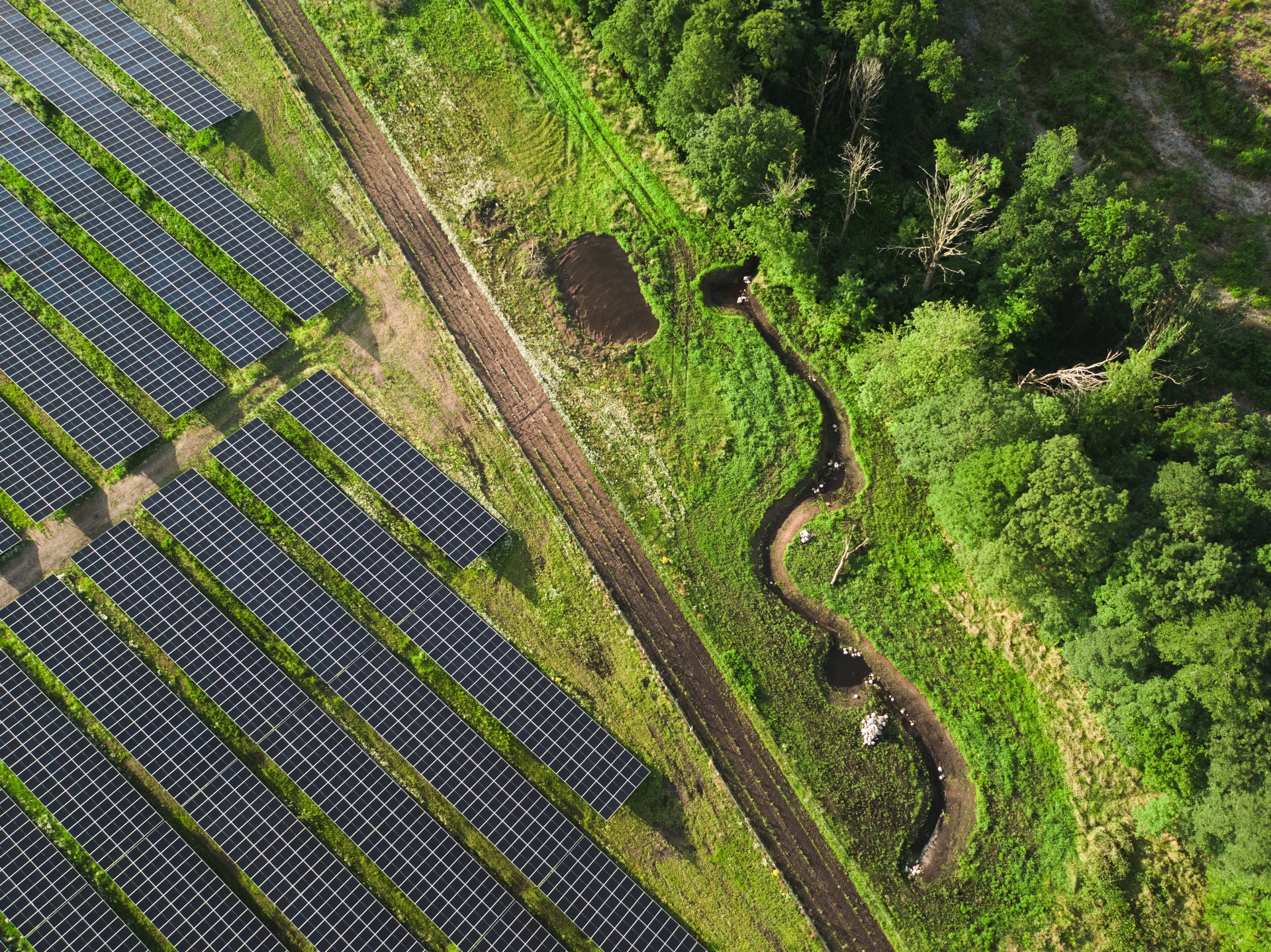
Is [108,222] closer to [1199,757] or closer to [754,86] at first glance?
[754,86]

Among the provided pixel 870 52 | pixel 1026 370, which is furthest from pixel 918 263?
pixel 870 52

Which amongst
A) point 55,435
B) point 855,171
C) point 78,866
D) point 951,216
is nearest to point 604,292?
point 855,171

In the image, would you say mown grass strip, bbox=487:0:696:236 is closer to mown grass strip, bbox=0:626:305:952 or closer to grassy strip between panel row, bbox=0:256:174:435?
grassy strip between panel row, bbox=0:256:174:435

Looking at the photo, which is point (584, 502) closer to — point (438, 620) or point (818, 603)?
point (438, 620)

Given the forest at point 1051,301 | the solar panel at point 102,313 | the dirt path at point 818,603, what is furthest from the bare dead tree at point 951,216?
the solar panel at point 102,313

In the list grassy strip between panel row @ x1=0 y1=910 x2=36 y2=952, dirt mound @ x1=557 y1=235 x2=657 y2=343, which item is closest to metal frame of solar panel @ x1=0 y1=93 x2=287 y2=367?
dirt mound @ x1=557 y1=235 x2=657 y2=343
